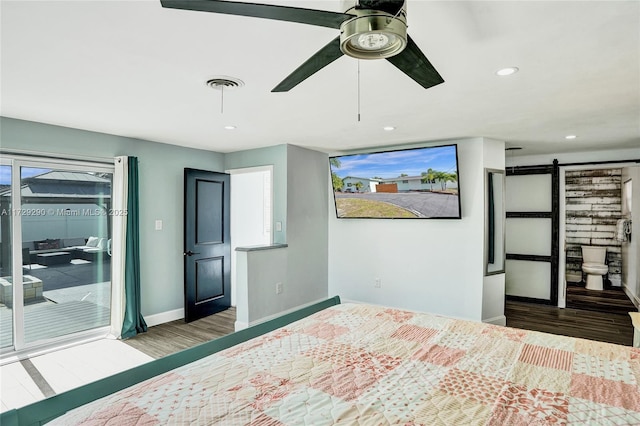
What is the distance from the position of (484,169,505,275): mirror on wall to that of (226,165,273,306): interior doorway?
10.5ft

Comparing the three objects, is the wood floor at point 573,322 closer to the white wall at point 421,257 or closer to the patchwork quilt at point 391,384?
the white wall at point 421,257

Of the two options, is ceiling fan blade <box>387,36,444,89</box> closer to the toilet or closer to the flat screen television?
the flat screen television

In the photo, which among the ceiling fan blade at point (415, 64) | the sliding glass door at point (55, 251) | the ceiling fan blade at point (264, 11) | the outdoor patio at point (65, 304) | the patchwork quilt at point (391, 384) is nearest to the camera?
the ceiling fan blade at point (264, 11)

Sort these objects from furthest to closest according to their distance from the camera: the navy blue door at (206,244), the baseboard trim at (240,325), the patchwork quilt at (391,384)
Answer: the navy blue door at (206,244), the baseboard trim at (240,325), the patchwork quilt at (391,384)

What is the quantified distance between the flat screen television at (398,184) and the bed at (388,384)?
8.24ft

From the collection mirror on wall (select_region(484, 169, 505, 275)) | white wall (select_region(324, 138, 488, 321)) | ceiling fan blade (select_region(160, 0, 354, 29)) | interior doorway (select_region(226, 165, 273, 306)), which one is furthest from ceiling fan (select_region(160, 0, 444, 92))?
interior doorway (select_region(226, 165, 273, 306))

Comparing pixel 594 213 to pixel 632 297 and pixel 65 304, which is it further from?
pixel 65 304

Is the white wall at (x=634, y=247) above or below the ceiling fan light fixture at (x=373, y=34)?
below

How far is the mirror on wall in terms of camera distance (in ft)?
14.1

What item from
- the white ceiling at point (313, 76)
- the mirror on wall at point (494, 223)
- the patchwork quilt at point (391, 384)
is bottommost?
the patchwork quilt at point (391, 384)

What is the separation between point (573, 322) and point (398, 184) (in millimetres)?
2856

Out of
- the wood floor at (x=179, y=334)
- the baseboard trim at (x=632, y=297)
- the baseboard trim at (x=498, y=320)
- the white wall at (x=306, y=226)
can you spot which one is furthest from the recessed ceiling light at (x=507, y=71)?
the baseboard trim at (x=632, y=297)

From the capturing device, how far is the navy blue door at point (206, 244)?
15.0 ft

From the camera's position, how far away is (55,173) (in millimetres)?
3713
